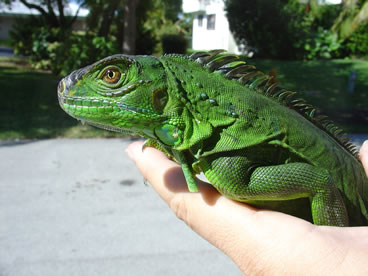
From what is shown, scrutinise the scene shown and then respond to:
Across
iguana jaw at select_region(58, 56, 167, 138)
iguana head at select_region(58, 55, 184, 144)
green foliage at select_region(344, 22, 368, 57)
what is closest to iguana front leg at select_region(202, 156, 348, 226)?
iguana head at select_region(58, 55, 184, 144)

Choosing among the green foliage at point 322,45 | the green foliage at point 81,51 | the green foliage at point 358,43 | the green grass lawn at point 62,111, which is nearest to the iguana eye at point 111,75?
the green grass lawn at point 62,111

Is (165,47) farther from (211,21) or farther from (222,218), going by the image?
(222,218)

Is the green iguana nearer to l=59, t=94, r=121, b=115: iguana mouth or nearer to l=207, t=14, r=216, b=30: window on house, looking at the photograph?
l=59, t=94, r=121, b=115: iguana mouth

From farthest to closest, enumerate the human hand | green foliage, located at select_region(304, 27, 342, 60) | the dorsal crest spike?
green foliage, located at select_region(304, 27, 342, 60)
the dorsal crest spike
the human hand

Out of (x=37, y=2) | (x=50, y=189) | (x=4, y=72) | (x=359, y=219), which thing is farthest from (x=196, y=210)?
(x=37, y=2)

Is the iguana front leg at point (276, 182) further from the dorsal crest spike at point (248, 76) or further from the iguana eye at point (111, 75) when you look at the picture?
the iguana eye at point (111, 75)
